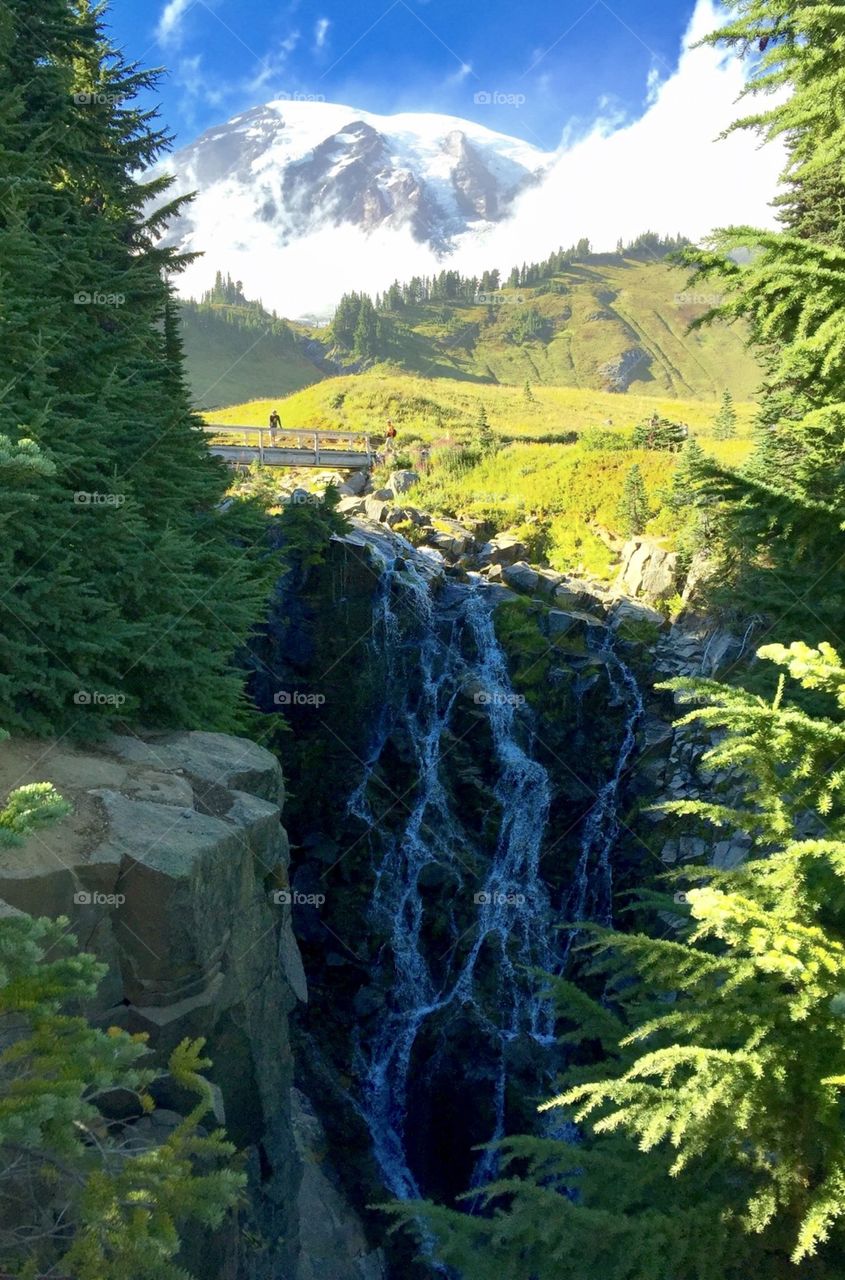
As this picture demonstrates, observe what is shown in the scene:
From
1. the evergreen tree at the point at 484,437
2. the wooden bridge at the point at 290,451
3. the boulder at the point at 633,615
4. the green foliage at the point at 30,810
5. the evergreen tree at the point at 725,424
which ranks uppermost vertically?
the evergreen tree at the point at 725,424

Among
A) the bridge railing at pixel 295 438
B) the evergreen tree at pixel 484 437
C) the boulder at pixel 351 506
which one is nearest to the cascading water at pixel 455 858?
the boulder at pixel 351 506

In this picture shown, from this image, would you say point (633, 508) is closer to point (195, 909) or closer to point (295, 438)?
point (295, 438)

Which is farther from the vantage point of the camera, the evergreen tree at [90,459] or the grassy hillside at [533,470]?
the grassy hillside at [533,470]

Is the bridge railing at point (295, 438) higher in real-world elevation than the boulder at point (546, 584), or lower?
higher

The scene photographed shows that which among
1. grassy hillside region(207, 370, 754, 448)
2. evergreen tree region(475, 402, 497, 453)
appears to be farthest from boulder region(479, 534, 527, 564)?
grassy hillside region(207, 370, 754, 448)

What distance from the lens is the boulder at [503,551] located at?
2603cm

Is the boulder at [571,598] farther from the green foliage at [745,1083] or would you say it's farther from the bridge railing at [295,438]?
the green foliage at [745,1083]

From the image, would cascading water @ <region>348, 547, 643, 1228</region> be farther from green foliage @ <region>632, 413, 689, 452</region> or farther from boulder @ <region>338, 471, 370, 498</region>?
green foliage @ <region>632, 413, 689, 452</region>

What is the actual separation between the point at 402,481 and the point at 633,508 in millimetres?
8945

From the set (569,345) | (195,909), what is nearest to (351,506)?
(195,909)

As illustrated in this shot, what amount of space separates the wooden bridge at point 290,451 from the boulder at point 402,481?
1669mm

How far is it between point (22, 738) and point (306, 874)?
9.82 meters

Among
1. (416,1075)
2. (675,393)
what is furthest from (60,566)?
(675,393)

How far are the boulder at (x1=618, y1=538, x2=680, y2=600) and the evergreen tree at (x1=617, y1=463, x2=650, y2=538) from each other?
4.51 ft
